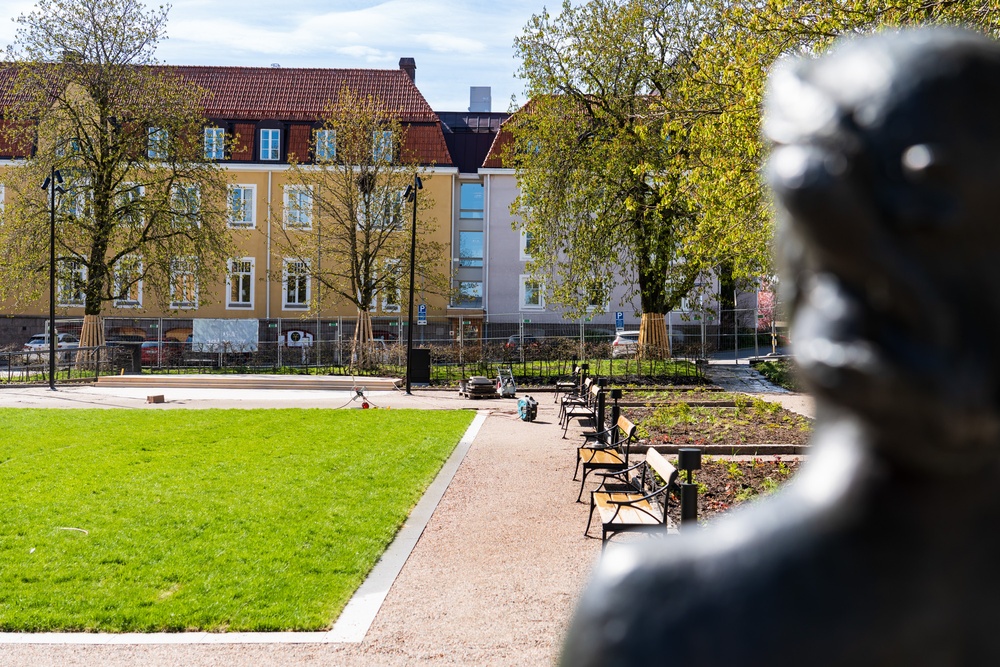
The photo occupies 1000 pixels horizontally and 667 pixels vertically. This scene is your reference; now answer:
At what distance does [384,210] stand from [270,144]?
11716 mm

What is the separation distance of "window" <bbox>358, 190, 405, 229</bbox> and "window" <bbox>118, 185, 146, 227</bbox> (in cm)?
809

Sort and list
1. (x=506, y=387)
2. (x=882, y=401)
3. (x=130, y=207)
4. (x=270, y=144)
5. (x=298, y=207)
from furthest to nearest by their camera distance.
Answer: (x=270, y=144), (x=298, y=207), (x=130, y=207), (x=506, y=387), (x=882, y=401)

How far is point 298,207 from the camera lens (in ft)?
117

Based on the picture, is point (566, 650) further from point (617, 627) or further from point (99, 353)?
point (99, 353)

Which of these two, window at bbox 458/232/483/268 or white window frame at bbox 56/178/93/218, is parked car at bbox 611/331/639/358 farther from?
white window frame at bbox 56/178/93/218

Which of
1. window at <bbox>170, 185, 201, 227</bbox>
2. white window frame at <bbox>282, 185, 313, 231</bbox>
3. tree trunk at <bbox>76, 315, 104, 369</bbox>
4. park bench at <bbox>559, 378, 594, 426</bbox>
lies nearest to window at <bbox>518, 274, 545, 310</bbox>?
white window frame at <bbox>282, 185, 313, 231</bbox>

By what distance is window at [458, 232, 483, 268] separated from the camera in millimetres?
45312

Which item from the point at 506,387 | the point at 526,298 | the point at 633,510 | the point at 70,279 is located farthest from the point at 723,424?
the point at 526,298

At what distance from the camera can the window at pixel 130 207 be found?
1255 inches

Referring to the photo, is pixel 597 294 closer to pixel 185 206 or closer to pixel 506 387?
pixel 506 387

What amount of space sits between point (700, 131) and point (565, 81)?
45.0ft

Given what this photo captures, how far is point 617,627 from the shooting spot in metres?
0.90

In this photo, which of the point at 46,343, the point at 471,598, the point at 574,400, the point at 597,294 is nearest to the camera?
the point at 471,598

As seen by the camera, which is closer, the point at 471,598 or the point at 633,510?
the point at 471,598
